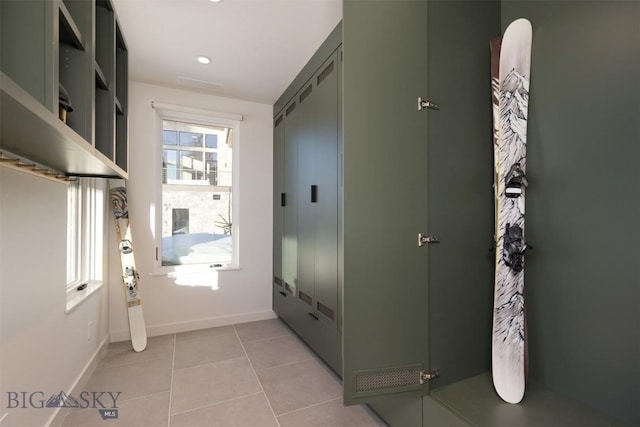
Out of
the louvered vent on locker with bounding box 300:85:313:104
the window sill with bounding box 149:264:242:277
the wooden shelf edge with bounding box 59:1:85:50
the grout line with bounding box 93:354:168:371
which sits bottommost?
the grout line with bounding box 93:354:168:371

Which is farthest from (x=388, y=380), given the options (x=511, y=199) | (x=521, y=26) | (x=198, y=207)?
(x=198, y=207)

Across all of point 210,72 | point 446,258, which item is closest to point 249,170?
point 210,72

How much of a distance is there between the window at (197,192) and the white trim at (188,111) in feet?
0.17

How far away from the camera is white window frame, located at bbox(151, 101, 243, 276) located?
316 centimetres

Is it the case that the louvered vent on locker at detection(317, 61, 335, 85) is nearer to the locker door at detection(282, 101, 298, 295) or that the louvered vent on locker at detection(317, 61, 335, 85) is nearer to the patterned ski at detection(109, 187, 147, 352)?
the locker door at detection(282, 101, 298, 295)

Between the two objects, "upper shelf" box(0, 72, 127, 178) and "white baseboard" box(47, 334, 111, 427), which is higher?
"upper shelf" box(0, 72, 127, 178)

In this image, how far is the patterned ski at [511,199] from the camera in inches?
64.5

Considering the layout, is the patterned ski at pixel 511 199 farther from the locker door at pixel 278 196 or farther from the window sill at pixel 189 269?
the window sill at pixel 189 269

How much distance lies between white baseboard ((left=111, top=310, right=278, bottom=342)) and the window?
25.7 inches

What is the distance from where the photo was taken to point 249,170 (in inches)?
141

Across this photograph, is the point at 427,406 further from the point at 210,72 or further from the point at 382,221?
the point at 210,72

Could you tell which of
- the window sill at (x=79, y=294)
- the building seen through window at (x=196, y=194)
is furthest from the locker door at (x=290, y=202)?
the window sill at (x=79, y=294)

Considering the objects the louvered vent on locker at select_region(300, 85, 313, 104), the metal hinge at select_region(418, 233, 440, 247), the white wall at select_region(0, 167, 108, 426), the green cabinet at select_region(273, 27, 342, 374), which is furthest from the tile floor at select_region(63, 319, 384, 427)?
the louvered vent on locker at select_region(300, 85, 313, 104)

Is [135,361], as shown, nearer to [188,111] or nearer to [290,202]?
[290,202]
